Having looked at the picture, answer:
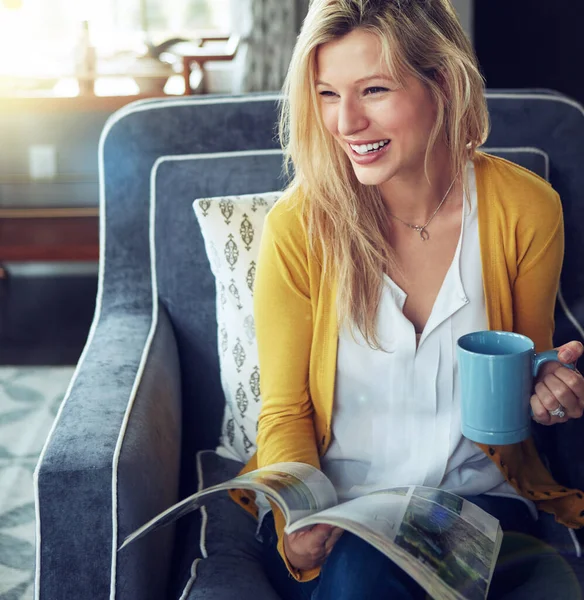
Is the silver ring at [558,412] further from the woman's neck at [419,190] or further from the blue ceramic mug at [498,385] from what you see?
the woman's neck at [419,190]

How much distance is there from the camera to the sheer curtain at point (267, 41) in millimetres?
3104

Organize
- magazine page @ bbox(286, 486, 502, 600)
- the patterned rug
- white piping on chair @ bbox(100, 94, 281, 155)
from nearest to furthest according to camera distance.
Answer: magazine page @ bbox(286, 486, 502, 600) → white piping on chair @ bbox(100, 94, 281, 155) → the patterned rug

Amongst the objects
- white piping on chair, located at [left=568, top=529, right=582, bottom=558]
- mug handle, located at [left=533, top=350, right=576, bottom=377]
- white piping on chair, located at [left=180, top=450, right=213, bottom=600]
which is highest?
mug handle, located at [left=533, top=350, right=576, bottom=377]

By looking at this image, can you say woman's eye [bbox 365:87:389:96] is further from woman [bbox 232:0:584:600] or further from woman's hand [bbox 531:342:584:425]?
woman's hand [bbox 531:342:584:425]

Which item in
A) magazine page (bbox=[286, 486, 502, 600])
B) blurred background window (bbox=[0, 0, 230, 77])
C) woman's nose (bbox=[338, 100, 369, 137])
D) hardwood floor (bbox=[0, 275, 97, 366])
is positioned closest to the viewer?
magazine page (bbox=[286, 486, 502, 600])

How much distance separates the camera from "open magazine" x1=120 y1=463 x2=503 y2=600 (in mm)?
834

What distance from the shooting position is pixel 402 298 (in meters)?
1.15

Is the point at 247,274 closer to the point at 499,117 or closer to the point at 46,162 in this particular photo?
the point at 499,117

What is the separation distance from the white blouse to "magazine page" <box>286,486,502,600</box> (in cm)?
14

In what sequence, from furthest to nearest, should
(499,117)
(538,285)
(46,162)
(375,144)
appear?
(46,162) → (499,117) → (538,285) → (375,144)

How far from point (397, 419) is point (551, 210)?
35cm

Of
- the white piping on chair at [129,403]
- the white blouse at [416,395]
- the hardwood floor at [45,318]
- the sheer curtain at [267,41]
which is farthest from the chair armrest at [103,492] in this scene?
the sheer curtain at [267,41]

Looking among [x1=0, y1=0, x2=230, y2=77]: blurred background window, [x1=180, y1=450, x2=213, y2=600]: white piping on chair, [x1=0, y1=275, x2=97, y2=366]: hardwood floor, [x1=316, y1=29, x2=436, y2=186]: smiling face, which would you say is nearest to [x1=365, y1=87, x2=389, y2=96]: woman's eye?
[x1=316, y1=29, x2=436, y2=186]: smiling face

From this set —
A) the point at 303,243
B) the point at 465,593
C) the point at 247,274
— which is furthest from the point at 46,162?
the point at 465,593
